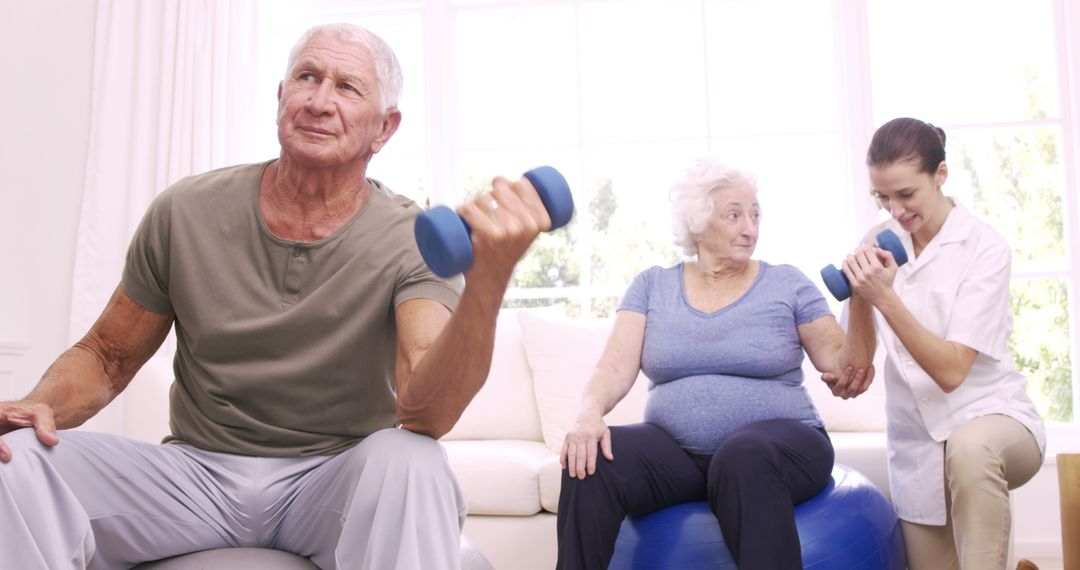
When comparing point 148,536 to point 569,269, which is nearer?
point 148,536

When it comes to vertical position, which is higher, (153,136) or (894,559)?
(153,136)

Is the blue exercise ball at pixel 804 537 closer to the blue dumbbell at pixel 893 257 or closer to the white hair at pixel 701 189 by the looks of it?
the blue dumbbell at pixel 893 257

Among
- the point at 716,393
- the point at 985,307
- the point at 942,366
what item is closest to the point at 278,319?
the point at 716,393

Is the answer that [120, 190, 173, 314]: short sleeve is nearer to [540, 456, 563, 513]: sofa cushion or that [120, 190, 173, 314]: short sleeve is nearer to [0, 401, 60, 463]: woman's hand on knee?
[0, 401, 60, 463]: woman's hand on knee

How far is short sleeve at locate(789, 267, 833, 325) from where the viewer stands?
2344mm

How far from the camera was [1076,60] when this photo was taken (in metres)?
3.77

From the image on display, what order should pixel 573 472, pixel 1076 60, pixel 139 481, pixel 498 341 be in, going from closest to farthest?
pixel 139 481 → pixel 573 472 → pixel 498 341 → pixel 1076 60

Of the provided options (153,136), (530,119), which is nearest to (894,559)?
(530,119)

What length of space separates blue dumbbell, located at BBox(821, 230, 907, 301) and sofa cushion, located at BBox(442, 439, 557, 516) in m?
1.01

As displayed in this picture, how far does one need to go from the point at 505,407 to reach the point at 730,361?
1120mm

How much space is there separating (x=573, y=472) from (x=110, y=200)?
8.67 feet

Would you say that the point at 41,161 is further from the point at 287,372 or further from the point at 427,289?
the point at 427,289

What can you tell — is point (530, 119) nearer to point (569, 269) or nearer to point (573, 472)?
point (569, 269)

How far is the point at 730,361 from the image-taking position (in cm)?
Result: 226
